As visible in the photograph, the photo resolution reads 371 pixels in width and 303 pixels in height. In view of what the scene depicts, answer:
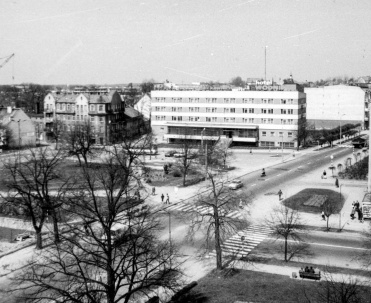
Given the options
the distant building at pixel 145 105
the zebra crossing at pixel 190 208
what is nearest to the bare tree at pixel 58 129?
the distant building at pixel 145 105

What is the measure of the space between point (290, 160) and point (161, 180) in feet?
61.0

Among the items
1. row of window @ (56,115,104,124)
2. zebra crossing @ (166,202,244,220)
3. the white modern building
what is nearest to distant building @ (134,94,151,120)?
row of window @ (56,115,104,124)

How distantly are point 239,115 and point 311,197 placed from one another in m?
34.1

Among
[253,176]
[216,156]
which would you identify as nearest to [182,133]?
[216,156]

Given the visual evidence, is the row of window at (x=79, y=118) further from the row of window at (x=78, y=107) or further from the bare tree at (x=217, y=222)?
the bare tree at (x=217, y=222)

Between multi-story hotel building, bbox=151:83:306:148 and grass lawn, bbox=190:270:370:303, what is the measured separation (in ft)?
143

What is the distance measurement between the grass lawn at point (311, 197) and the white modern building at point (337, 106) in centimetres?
4990

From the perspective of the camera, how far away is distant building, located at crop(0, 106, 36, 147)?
6250 cm

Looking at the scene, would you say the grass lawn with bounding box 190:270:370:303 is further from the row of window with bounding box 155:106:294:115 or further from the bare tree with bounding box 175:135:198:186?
the row of window with bounding box 155:106:294:115

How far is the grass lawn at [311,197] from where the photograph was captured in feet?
104

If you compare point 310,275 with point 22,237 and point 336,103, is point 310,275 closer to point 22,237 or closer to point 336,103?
point 22,237

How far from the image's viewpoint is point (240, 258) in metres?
21.6

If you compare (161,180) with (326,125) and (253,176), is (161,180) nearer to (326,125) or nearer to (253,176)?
(253,176)

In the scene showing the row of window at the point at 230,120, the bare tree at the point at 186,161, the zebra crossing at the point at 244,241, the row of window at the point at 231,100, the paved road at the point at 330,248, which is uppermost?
the row of window at the point at 231,100
